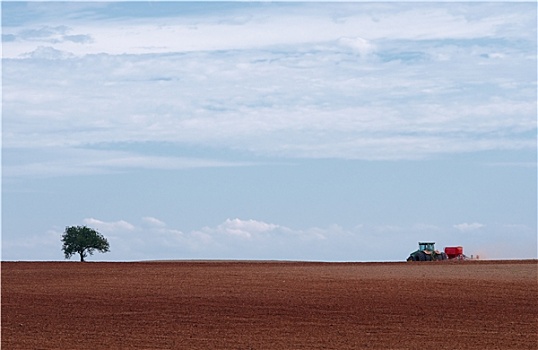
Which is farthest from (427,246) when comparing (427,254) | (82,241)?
(82,241)

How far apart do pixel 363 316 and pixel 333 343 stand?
6.25 m

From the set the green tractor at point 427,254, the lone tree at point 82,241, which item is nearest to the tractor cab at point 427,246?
the green tractor at point 427,254

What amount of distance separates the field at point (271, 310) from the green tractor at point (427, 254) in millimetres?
16476

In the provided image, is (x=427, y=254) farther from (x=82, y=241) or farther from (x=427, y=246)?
(x=82, y=241)

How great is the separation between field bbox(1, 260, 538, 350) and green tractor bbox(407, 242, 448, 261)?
16.5 metres

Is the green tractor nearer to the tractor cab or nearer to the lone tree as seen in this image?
the tractor cab

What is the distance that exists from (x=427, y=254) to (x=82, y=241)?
26415 millimetres

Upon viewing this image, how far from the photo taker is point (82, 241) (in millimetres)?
74688

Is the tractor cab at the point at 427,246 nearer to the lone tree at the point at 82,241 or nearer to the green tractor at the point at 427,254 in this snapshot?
the green tractor at the point at 427,254

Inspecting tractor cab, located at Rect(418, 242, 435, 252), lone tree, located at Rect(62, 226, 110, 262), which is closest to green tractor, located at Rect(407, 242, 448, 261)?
tractor cab, located at Rect(418, 242, 435, 252)

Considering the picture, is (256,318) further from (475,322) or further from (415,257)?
(415,257)

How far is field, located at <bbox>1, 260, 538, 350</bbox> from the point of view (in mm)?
25422

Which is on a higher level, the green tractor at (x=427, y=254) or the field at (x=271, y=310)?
the green tractor at (x=427, y=254)

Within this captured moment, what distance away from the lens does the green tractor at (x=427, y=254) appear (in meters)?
69.3
